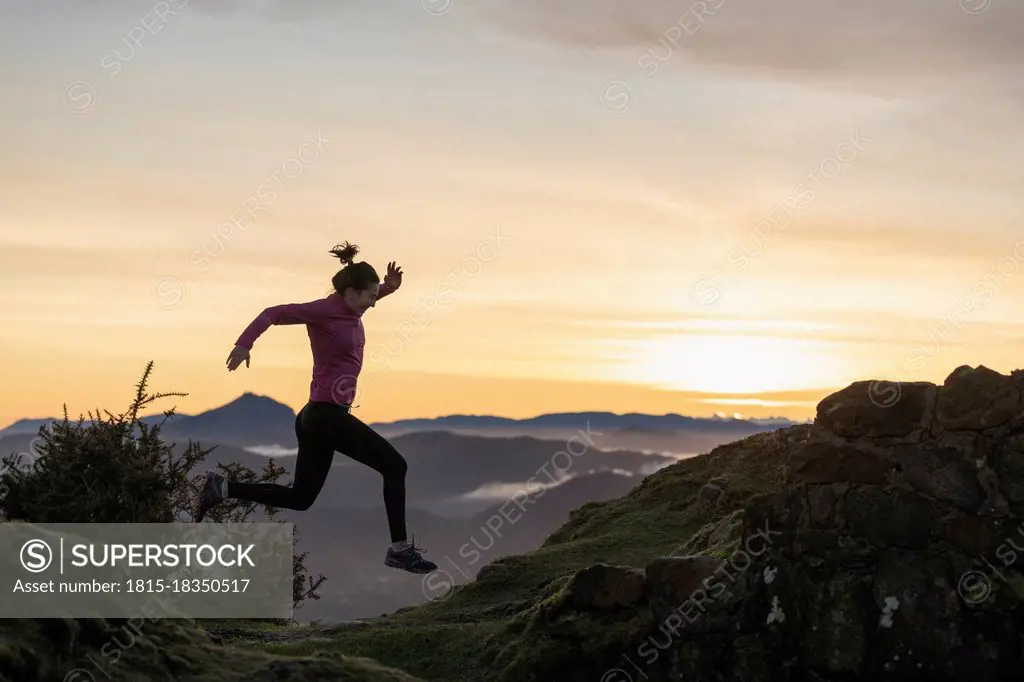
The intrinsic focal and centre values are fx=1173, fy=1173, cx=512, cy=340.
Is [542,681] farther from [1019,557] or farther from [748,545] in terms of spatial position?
[1019,557]

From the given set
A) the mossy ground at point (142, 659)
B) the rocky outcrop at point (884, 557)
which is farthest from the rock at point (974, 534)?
the mossy ground at point (142, 659)

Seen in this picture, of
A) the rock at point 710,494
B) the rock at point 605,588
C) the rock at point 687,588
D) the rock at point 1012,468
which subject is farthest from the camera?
the rock at point 710,494

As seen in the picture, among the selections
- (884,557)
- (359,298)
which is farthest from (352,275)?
(884,557)

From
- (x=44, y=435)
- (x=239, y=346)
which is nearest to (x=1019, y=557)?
(x=239, y=346)

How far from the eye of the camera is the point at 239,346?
1055cm

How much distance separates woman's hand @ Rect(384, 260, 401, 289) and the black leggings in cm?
142

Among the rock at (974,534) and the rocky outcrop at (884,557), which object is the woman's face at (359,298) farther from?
the rock at (974,534)

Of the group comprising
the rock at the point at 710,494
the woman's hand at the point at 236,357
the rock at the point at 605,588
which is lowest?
the rock at the point at 605,588

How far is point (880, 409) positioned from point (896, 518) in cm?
92

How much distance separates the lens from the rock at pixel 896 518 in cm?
983

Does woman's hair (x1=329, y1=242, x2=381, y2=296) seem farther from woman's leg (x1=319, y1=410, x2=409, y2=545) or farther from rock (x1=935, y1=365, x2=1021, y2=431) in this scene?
rock (x1=935, y1=365, x2=1021, y2=431)

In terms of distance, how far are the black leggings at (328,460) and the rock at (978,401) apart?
16.5 ft

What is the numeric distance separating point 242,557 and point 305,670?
1034 centimetres

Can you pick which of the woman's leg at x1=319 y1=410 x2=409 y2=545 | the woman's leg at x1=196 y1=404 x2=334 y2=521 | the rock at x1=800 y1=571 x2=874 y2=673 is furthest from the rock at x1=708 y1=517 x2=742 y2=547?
the woman's leg at x1=196 y1=404 x2=334 y2=521
